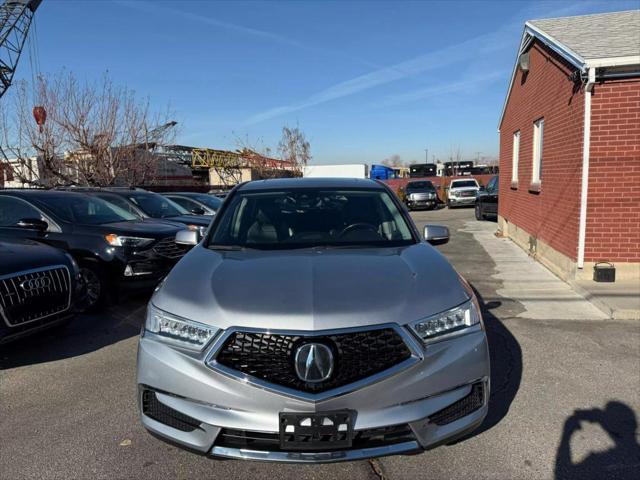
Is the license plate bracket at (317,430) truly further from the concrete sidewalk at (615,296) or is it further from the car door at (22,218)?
the car door at (22,218)

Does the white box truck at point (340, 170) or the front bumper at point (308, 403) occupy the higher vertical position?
the white box truck at point (340, 170)

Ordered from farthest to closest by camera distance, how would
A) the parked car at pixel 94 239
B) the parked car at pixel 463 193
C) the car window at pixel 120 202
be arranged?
the parked car at pixel 463 193
the car window at pixel 120 202
the parked car at pixel 94 239

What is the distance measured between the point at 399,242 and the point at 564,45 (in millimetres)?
6231

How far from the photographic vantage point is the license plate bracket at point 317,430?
2.21 m

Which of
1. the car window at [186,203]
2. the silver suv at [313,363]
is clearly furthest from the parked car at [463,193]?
the silver suv at [313,363]

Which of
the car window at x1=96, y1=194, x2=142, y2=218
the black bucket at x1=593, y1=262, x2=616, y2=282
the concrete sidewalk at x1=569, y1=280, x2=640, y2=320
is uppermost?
the car window at x1=96, y1=194, x2=142, y2=218

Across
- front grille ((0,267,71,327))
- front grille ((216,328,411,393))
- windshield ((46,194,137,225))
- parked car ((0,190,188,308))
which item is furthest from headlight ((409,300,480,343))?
windshield ((46,194,137,225))

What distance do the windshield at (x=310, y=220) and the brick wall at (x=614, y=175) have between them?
15.1ft

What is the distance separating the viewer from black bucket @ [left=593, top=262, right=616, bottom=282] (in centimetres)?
691

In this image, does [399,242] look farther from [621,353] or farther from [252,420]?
[621,353]

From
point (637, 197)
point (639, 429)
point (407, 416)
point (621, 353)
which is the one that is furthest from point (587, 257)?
point (407, 416)

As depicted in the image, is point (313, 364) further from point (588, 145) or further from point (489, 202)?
point (489, 202)

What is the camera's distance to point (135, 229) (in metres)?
A: 6.55

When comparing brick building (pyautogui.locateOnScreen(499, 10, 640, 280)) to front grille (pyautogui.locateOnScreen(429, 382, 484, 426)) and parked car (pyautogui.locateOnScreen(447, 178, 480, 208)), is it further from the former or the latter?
parked car (pyautogui.locateOnScreen(447, 178, 480, 208))
